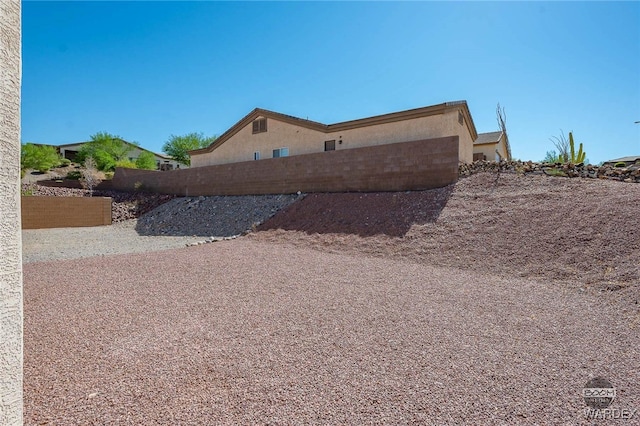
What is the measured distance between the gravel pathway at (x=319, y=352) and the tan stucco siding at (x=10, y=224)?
74 centimetres

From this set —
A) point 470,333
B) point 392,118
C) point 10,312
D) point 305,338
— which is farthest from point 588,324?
point 392,118

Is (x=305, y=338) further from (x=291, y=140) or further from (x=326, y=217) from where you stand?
(x=291, y=140)

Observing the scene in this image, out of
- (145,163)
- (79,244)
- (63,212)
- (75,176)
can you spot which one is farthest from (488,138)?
(75,176)

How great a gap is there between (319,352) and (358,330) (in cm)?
72

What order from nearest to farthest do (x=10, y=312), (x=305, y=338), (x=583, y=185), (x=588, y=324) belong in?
1. (x=10, y=312)
2. (x=305, y=338)
3. (x=588, y=324)
4. (x=583, y=185)

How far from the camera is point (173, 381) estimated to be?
2740mm

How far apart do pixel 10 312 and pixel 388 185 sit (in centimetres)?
1305

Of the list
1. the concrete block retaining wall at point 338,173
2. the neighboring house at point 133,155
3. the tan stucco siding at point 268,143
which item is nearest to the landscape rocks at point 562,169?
the concrete block retaining wall at point 338,173

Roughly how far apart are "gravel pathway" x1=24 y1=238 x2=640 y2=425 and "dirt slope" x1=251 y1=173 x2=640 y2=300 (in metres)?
1.31

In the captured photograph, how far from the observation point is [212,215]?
56.2ft

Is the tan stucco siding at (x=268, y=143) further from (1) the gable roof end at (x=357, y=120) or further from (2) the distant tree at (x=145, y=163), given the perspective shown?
(2) the distant tree at (x=145, y=163)

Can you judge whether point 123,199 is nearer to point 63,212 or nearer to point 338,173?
point 63,212

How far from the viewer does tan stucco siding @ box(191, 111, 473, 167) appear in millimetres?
14953

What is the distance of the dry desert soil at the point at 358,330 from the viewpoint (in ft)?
8.06
